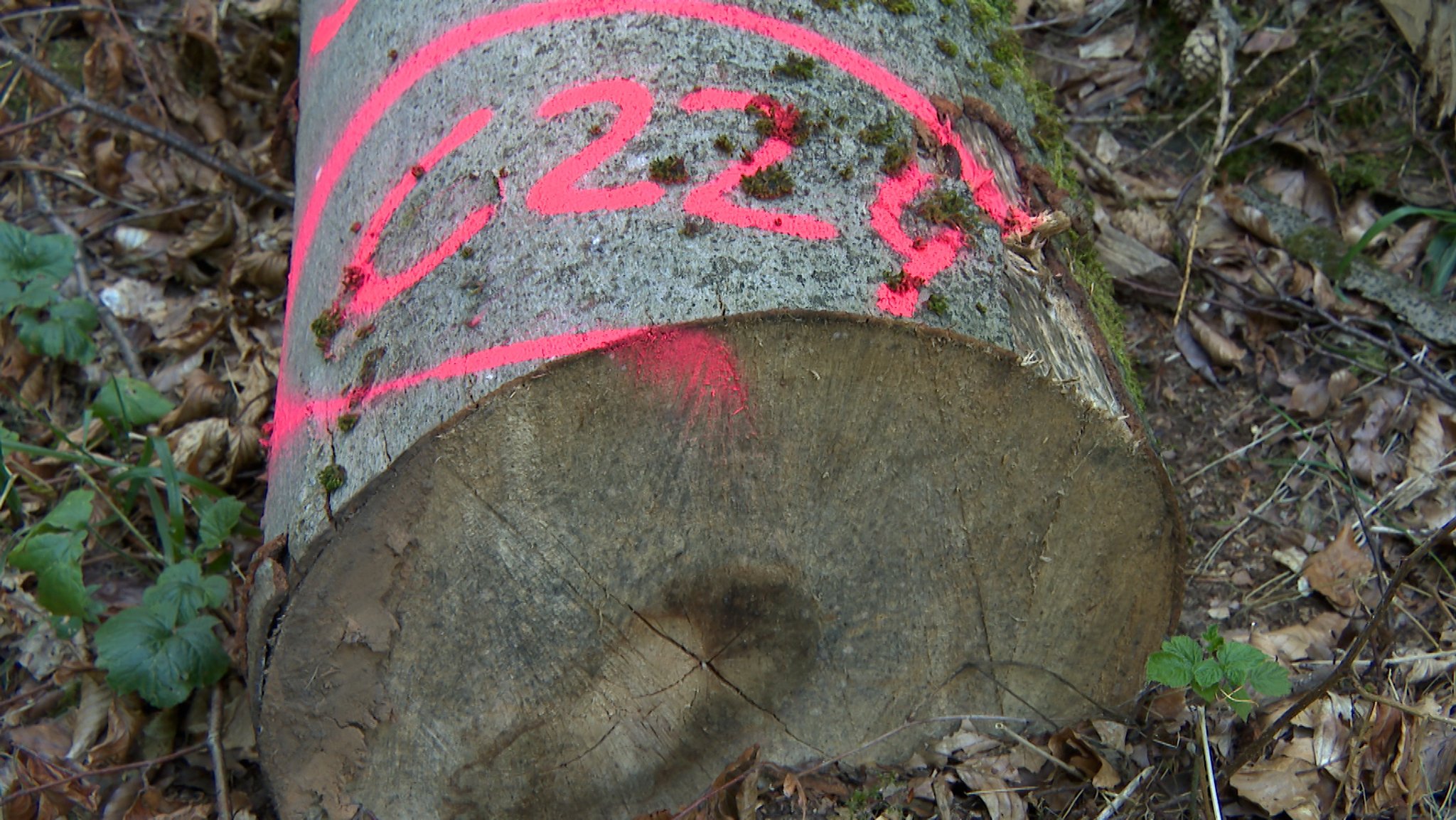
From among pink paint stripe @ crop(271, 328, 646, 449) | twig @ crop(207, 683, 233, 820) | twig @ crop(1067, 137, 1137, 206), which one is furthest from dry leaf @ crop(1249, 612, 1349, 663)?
twig @ crop(207, 683, 233, 820)

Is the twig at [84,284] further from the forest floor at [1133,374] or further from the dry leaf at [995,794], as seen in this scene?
the dry leaf at [995,794]

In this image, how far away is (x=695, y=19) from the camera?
58.2 inches

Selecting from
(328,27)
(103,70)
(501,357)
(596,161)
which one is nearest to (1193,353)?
(596,161)

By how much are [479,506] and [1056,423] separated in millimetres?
842

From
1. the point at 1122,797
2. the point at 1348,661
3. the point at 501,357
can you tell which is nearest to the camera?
the point at 501,357

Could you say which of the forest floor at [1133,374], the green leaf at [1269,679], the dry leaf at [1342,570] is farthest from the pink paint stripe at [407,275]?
the dry leaf at [1342,570]

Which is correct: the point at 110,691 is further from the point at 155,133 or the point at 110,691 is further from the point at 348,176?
the point at 155,133

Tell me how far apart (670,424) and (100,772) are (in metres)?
1.32

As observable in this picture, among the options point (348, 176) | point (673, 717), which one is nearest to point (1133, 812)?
point (673, 717)

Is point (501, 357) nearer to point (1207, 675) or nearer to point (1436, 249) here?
point (1207, 675)

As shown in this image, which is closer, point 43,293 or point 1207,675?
point 1207,675

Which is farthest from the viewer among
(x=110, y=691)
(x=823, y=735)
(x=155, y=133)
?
(x=155, y=133)

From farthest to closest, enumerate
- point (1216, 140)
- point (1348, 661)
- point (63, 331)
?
point (1216, 140)
point (63, 331)
point (1348, 661)

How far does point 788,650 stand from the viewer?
5.34 ft
